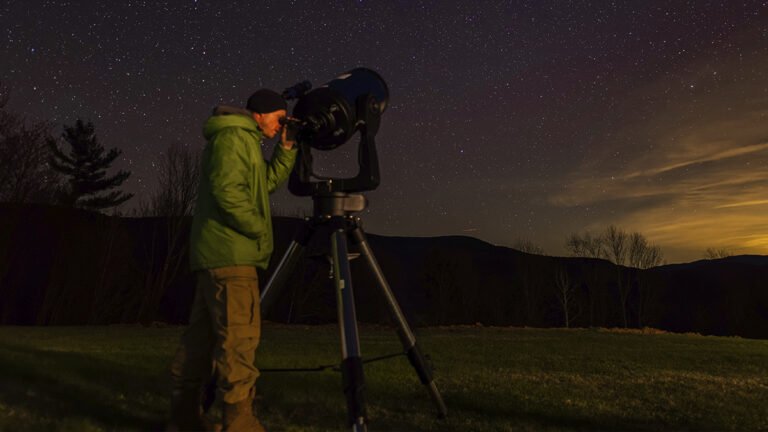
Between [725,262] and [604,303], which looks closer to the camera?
[604,303]

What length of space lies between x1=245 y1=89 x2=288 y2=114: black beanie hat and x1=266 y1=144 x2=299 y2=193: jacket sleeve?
299 mm

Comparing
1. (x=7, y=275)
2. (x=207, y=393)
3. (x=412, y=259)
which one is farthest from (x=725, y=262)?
(x=207, y=393)

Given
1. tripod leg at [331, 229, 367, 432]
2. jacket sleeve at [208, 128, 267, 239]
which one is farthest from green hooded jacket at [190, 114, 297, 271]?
tripod leg at [331, 229, 367, 432]

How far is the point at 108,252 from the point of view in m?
33.7

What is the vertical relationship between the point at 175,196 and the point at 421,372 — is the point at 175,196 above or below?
above

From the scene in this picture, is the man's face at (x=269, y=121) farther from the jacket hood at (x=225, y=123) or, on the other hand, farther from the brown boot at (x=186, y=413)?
the brown boot at (x=186, y=413)

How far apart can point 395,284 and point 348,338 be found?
54.1m

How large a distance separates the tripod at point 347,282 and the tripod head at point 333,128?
4.2 inches

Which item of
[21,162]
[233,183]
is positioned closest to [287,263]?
[233,183]

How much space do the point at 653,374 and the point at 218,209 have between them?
641cm

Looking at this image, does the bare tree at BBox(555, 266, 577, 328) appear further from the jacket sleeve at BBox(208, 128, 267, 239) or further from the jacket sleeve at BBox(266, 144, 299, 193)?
the jacket sleeve at BBox(208, 128, 267, 239)

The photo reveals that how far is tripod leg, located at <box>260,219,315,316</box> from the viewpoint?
3.77m

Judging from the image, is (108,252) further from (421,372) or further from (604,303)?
(604,303)

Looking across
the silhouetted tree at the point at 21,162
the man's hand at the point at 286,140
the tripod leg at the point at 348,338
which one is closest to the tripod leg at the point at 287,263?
the tripod leg at the point at 348,338
